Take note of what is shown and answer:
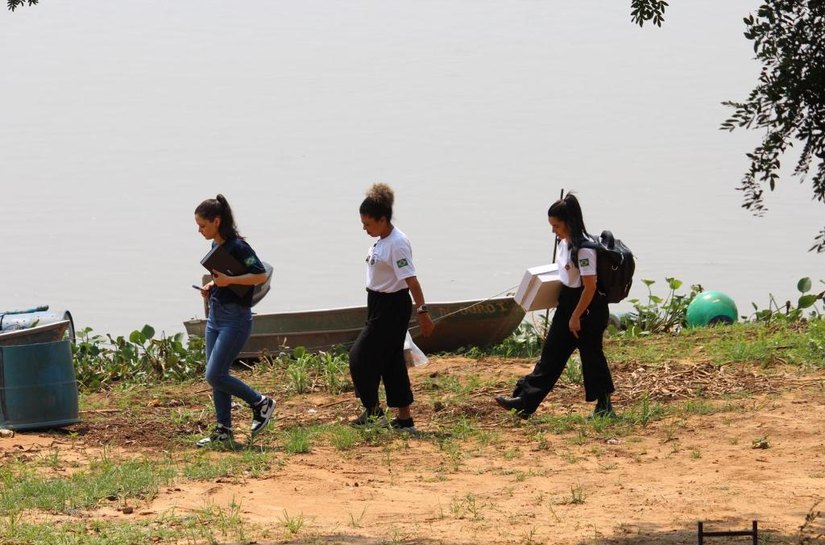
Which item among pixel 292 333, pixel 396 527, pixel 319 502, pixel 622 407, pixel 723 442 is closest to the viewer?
pixel 396 527

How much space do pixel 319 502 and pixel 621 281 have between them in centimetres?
303

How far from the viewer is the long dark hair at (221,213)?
9133 mm

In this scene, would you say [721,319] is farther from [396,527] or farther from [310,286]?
[396,527]

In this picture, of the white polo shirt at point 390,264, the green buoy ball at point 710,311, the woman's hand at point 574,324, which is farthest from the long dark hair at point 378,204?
the green buoy ball at point 710,311

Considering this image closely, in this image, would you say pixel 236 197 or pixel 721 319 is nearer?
pixel 721 319

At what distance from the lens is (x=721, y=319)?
15.1 m

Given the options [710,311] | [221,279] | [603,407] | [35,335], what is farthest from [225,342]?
[710,311]

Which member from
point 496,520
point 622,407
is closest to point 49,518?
point 496,520

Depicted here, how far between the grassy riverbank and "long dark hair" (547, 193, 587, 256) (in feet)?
4.33

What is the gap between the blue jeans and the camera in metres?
9.21

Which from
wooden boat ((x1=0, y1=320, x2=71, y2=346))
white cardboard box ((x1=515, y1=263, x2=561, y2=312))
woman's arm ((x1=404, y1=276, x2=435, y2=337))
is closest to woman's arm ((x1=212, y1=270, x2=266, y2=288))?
woman's arm ((x1=404, y1=276, x2=435, y2=337))

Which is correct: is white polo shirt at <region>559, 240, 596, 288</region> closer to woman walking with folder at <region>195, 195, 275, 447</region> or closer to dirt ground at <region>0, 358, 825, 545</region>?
dirt ground at <region>0, 358, 825, 545</region>

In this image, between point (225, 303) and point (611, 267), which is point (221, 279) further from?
point (611, 267)

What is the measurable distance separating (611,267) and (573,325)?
48 centimetres
